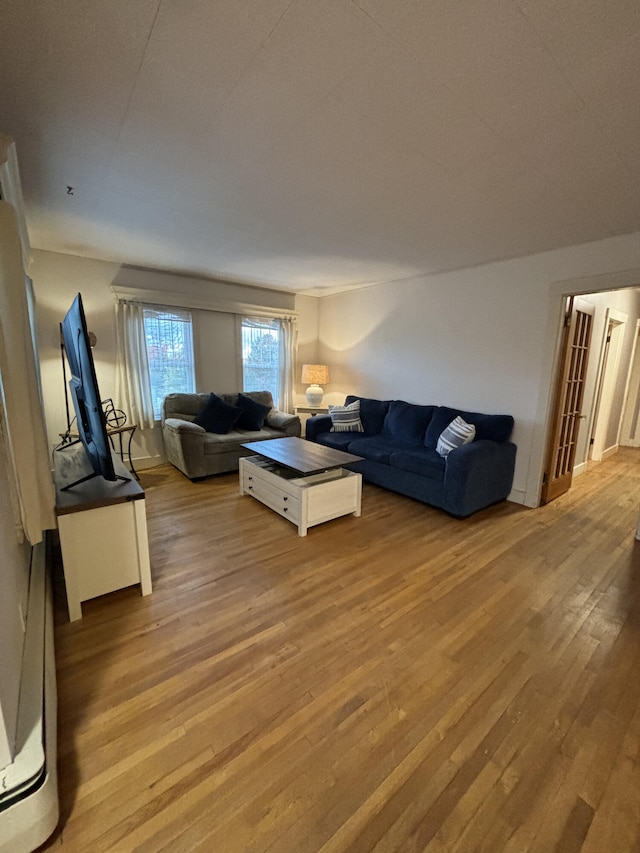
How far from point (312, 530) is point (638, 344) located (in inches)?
240

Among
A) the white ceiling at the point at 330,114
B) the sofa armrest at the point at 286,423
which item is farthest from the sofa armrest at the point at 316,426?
the white ceiling at the point at 330,114

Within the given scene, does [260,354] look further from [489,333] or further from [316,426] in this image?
[489,333]

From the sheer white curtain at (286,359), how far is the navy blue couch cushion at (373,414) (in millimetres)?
1369

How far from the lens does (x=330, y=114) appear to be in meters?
1.46

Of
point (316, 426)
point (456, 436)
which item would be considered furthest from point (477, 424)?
point (316, 426)

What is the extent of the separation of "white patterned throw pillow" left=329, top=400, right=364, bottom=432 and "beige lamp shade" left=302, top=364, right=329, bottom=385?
37.6 inches

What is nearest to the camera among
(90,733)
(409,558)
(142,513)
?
(90,733)

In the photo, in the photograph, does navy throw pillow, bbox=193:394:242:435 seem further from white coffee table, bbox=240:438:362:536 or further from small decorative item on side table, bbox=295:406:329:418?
small decorative item on side table, bbox=295:406:329:418

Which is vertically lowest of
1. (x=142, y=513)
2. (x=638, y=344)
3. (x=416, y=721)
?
(x=416, y=721)

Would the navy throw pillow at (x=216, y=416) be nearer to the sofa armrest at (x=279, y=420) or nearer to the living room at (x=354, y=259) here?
the sofa armrest at (x=279, y=420)

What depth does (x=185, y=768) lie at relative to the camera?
1167 millimetres

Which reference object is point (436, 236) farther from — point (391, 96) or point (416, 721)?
point (416, 721)

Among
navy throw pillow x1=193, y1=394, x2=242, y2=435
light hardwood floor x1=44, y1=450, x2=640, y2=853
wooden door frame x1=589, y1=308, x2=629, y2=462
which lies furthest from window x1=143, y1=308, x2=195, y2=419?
wooden door frame x1=589, y1=308, x2=629, y2=462

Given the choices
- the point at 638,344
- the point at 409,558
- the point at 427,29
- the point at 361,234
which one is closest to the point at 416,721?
the point at 409,558
